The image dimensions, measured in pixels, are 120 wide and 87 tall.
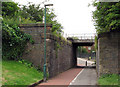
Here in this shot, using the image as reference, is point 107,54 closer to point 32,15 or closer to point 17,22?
point 17,22

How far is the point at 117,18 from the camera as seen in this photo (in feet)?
37.7

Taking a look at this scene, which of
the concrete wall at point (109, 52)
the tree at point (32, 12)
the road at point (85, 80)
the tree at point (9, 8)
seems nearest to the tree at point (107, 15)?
the concrete wall at point (109, 52)

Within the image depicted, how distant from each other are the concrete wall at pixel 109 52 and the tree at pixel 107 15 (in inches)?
27.0

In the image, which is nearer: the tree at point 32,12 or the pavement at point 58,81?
the pavement at point 58,81

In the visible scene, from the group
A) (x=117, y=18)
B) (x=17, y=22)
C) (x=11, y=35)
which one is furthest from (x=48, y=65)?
(x=117, y=18)

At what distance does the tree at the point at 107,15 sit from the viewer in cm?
1113

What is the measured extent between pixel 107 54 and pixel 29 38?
7.46 metres

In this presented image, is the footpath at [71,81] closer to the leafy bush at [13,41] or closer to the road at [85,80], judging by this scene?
the road at [85,80]

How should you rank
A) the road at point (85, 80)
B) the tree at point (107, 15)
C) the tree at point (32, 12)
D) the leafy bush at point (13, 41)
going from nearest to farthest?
the tree at point (107, 15), the road at point (85, 80), the leafy bush at point (13, 41), the tree at point (32, 12)

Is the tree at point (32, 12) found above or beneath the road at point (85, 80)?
above

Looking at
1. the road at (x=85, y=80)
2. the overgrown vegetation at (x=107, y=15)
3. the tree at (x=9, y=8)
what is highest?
the tree at (x=9, y=8)

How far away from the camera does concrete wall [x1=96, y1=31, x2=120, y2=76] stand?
12.7 meters

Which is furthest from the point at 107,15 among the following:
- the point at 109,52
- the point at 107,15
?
the point at 109,52

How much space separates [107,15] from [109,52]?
2.95 metres
